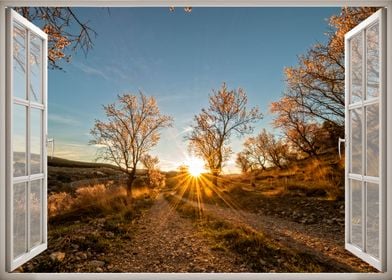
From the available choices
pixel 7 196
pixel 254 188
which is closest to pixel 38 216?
pixel 7 196

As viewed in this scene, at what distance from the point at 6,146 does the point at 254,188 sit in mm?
3141

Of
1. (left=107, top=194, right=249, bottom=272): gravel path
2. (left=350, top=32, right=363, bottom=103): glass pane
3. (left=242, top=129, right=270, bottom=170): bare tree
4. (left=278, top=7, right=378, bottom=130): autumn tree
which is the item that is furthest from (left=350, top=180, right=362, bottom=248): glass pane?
(left=278, top=7, right=378, bottom=130): autumn tree

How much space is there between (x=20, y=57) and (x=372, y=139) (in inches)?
92.0

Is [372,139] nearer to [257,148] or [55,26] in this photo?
[257,148]

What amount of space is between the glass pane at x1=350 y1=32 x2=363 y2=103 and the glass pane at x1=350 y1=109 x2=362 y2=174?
0.35 feet

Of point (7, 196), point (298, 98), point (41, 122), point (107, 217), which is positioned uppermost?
point (298, 98)

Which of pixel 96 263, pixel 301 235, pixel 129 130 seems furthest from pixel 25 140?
pixel 301 235

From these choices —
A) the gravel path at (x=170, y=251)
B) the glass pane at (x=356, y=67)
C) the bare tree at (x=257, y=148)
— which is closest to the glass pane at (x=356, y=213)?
the glass pane at (x=356, y=67)

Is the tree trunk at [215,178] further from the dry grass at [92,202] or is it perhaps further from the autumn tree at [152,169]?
the dry grass at [92,202]

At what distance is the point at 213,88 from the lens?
149 inches

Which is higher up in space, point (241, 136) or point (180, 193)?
point (241, 136)

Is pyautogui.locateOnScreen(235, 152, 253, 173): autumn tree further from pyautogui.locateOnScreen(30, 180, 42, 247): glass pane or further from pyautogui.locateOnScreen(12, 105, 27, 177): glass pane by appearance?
pyautogui.locateOnScreen(12, 105, 27, 177): glass pane

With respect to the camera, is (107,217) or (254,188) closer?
(107,217)

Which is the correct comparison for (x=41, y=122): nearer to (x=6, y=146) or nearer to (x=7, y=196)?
(x=6, y=146)
